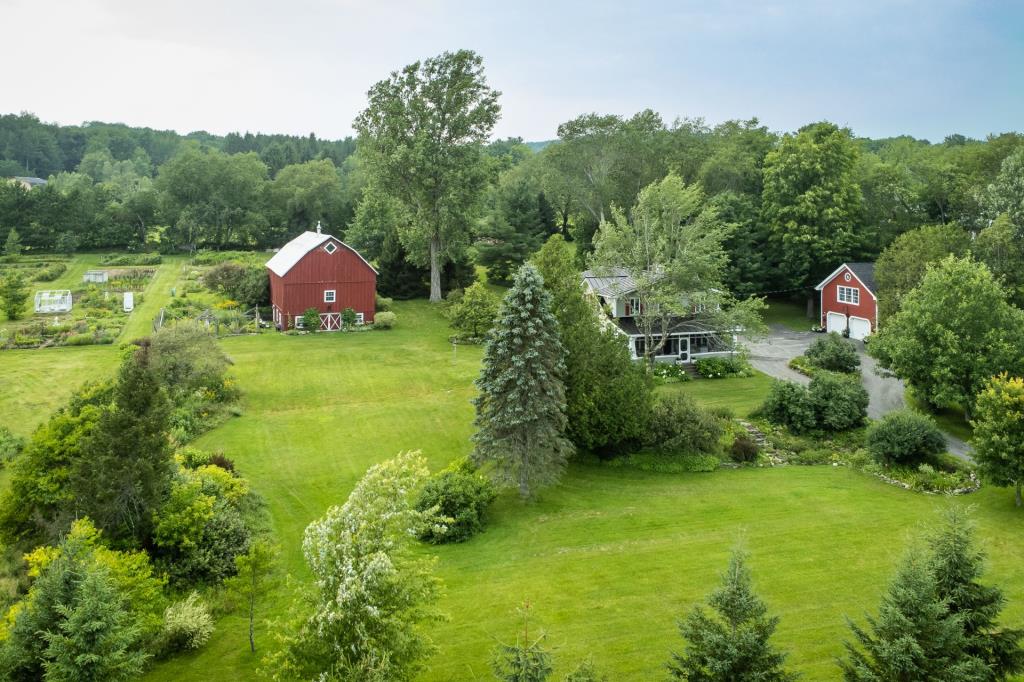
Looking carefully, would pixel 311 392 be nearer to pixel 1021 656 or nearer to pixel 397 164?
pixel 397 164

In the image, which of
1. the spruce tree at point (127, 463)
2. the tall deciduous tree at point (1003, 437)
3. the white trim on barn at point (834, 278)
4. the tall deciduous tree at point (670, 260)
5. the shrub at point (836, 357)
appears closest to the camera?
the spruce tree at point (127, 463)

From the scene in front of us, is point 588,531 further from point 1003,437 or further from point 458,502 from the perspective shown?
point 1003,437

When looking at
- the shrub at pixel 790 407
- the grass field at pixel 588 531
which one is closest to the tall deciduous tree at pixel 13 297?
the grass field at pixel 588 531

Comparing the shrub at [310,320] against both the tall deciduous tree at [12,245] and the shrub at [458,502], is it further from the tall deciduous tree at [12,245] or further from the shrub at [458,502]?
the tall deciduous tree at [12,245]

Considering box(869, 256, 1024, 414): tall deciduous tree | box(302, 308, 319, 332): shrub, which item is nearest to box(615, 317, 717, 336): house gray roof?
box(869, 256, 1024, 414): tall deciduous tree

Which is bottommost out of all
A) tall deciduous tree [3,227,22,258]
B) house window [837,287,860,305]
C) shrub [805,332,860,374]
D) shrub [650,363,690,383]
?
shrub [650,363,690,383]

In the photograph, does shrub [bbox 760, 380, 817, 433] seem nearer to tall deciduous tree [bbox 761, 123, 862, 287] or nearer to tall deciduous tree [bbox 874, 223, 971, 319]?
tall deciduous tree [bbox 874, 223, 971, 319]

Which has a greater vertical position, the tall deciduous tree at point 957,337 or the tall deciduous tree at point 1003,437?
the tall deciduous tree at point 957,337
